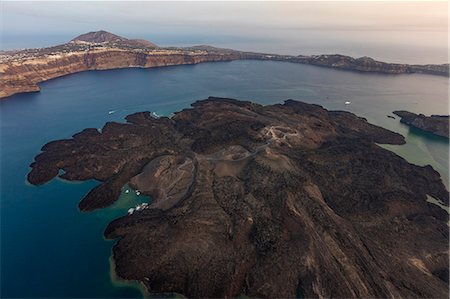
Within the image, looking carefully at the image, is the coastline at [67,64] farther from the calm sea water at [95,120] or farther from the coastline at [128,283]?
the coastline at [128,283]

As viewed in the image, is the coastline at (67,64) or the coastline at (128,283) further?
the coastline at (67,64)

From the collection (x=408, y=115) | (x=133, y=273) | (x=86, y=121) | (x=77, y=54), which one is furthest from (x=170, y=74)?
(x=133, y=273)

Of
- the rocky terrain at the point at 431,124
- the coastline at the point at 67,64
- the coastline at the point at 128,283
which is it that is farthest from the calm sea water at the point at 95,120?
the coastline at the point at 67,64

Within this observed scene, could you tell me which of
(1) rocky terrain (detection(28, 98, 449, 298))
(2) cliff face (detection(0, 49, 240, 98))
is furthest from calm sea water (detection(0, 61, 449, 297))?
(2) cliff face (detection(0, 49, 240, 98))

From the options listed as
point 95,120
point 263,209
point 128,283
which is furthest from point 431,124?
point 95,120

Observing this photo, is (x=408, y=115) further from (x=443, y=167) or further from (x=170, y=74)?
(x=170, y=74)

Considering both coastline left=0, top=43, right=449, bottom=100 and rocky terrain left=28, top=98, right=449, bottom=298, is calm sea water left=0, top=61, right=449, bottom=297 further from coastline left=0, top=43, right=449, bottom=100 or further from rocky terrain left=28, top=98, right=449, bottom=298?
coastline left=0, top=43, right=449, bottom=100

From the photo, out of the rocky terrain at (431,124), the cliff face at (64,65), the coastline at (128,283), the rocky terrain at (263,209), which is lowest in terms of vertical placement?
the coastline at (128,283)
